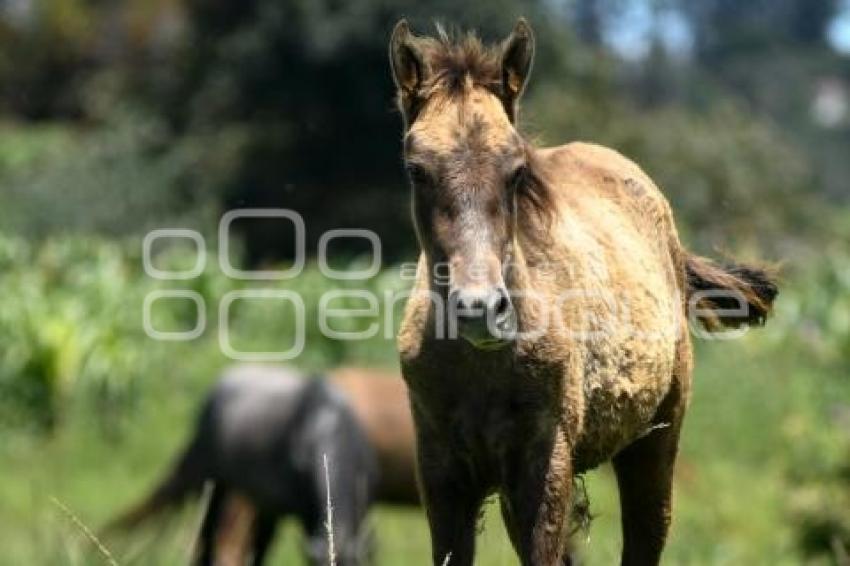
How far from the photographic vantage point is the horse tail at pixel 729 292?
19.6 ft

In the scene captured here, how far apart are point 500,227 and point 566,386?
480mm

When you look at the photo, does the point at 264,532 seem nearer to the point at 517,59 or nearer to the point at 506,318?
the point at 517,59

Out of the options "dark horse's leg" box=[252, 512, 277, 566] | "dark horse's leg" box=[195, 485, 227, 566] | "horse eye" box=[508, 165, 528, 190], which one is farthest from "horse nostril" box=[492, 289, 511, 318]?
"dark horse's leg" box=[252, 512, 277, 566]

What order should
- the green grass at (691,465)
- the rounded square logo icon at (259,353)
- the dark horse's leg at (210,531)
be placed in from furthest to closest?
the rounded square logo icon at (259,353)
the green grass at (691,465)
the dark horse's leg at (210,531)

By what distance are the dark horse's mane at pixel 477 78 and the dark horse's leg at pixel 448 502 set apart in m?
0.69

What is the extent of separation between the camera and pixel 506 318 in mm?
4430

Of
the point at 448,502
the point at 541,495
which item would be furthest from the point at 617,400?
the point at 448,502

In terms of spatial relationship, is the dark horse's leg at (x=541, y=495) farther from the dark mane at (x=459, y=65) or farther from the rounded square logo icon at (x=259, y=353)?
the rounded square logo icon at (x=259, y=353)

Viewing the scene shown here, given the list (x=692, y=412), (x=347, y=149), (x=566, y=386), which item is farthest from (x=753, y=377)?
(x=566, y=386)

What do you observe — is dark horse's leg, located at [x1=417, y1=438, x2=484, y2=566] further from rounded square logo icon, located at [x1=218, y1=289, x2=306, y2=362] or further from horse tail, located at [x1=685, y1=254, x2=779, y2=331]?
rounded square logo icon, located at [x1=218, y1=289, x2=306, y2=362]

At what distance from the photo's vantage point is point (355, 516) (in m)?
12.3

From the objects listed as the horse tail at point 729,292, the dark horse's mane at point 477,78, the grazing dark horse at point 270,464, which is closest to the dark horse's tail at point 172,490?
the grazing dark horse at point 270,464

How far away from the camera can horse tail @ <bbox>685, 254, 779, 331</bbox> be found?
19.6 ft

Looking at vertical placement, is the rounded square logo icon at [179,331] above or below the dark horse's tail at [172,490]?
above
